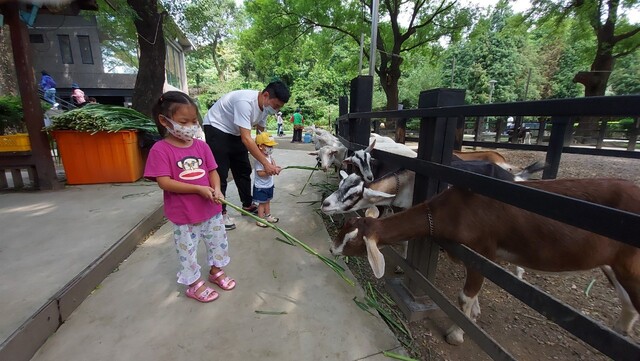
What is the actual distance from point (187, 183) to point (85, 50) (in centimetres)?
1839

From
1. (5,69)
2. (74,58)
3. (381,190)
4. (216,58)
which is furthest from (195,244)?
(216,58)

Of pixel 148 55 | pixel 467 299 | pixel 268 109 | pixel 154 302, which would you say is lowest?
pixel 154 302

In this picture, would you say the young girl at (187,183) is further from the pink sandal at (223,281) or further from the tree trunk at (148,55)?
the tree trunk at (148,55)

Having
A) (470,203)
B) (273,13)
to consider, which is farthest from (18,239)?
(273,13)

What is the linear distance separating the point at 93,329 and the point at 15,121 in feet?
19.3

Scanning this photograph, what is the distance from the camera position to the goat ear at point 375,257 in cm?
204

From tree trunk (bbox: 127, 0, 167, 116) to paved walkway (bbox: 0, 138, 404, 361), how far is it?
4157 mm

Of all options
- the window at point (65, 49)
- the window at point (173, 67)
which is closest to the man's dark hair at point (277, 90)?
the window at point (65, 49)

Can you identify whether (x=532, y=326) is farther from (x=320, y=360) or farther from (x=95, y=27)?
(x=95, y=27)

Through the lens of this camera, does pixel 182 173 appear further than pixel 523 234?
Yes

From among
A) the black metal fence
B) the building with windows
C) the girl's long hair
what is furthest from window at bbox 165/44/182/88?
the black metal fence

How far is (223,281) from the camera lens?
2.55 meters

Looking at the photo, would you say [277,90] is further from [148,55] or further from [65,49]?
[65,49]

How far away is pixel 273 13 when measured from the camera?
16125 millimetres
